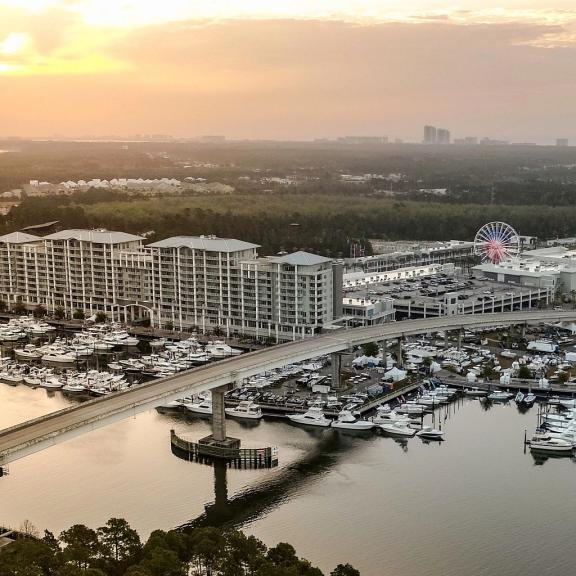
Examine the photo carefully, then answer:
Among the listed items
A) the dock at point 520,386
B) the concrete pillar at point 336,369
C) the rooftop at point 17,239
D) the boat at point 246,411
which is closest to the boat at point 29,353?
the rooftop at point 17,239

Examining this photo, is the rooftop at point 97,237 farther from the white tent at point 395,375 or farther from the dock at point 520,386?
the dock at point 520,386

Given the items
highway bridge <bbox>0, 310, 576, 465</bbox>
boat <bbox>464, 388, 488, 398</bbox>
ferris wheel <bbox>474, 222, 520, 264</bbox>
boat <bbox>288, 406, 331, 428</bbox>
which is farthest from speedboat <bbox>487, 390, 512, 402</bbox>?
ferris wheel <bbox>474, 222, 520, 264</bbox>

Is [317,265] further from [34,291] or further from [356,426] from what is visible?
[34,291]

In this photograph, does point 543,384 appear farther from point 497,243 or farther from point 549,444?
point 497,243

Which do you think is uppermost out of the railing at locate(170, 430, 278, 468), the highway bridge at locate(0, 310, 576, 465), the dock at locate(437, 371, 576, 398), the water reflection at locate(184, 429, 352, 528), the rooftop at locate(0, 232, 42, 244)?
the rooftop at locate(0, 232, 42, 244)

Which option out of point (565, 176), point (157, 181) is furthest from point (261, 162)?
point (157, 181)

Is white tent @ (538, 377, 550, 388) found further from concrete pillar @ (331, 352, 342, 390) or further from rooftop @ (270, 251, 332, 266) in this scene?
rooftop @ (270, 251, 332, 266)
